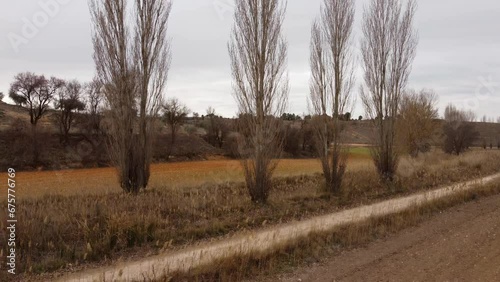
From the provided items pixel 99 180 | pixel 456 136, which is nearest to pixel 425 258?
pixel 99 180

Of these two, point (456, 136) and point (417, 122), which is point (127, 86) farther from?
point (456, 136)

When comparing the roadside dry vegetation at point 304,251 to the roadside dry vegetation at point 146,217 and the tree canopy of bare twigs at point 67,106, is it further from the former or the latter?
the tree canopy of bare twigs at point 67,106

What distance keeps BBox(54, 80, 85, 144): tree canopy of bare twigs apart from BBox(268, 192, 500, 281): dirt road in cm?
4235

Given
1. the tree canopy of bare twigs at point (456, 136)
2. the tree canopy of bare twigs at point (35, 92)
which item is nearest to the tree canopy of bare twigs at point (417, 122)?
the tree canopy of bare twigs at point (456, 136)

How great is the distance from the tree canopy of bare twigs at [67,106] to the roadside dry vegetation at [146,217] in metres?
33.8

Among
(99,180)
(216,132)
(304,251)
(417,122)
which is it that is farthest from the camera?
(216,132)

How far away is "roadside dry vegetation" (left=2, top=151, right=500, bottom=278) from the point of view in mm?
8180

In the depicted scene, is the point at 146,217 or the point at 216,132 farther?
the point at 216,132

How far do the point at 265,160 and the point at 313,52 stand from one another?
7.05 meters

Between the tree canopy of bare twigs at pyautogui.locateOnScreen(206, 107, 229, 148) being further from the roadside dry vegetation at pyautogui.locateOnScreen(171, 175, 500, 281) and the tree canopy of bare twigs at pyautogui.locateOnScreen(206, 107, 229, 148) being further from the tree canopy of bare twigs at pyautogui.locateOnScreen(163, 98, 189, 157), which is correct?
the roadside dry vegetation at pyautogui.locateOnScreen(171, 175, 500, 281)

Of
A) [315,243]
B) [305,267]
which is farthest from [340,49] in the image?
[305,267]

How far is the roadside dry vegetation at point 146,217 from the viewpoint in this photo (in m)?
8.18

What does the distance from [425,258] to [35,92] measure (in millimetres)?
46098

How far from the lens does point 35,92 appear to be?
145 ft
